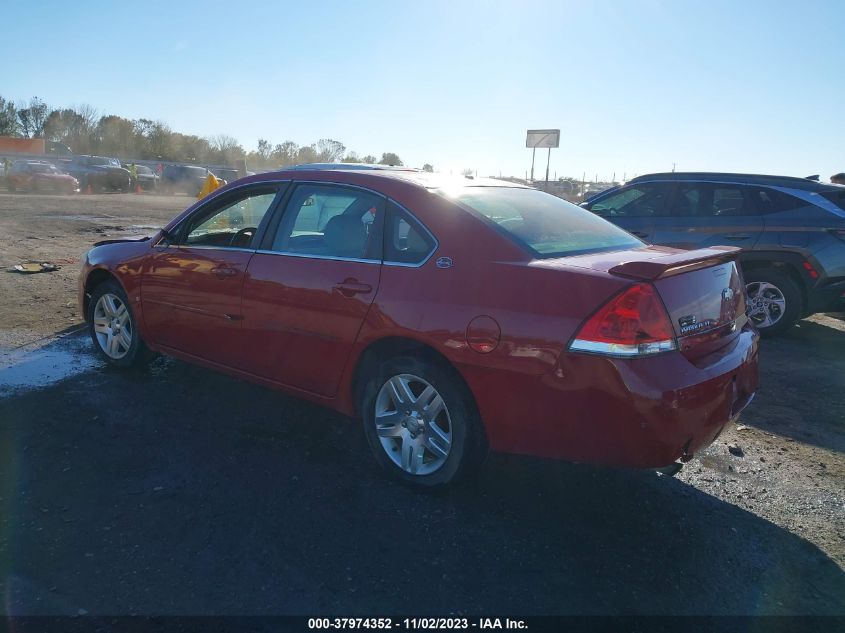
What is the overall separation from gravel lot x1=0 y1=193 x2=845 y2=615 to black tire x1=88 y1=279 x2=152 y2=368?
249mm

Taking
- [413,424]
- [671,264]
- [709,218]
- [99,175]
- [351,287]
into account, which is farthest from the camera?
[99,175]

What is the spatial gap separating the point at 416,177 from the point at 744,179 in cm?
522

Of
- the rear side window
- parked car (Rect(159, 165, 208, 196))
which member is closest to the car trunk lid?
the rear side window

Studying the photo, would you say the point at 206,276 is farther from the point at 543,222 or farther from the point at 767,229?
the point at 767,229

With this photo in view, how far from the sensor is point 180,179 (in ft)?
126

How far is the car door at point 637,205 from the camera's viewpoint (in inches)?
310

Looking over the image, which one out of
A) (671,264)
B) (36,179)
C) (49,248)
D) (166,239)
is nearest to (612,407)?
(671,264)

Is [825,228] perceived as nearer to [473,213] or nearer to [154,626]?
[473,213]

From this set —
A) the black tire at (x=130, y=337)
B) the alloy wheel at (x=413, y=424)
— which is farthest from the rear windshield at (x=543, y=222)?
the black tire at (x=130, y=337)

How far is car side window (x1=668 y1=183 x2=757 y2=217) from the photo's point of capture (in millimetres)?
7391

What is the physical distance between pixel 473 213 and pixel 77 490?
2.48m

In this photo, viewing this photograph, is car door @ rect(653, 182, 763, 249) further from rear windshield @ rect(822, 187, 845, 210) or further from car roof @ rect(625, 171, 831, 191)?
rear windshield @ rect(822, 187, 845, 210)

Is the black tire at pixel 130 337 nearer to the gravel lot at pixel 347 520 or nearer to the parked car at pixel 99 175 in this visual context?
the gravel lot at pixel 347 520

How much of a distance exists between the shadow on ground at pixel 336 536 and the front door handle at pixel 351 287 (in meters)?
1.01
